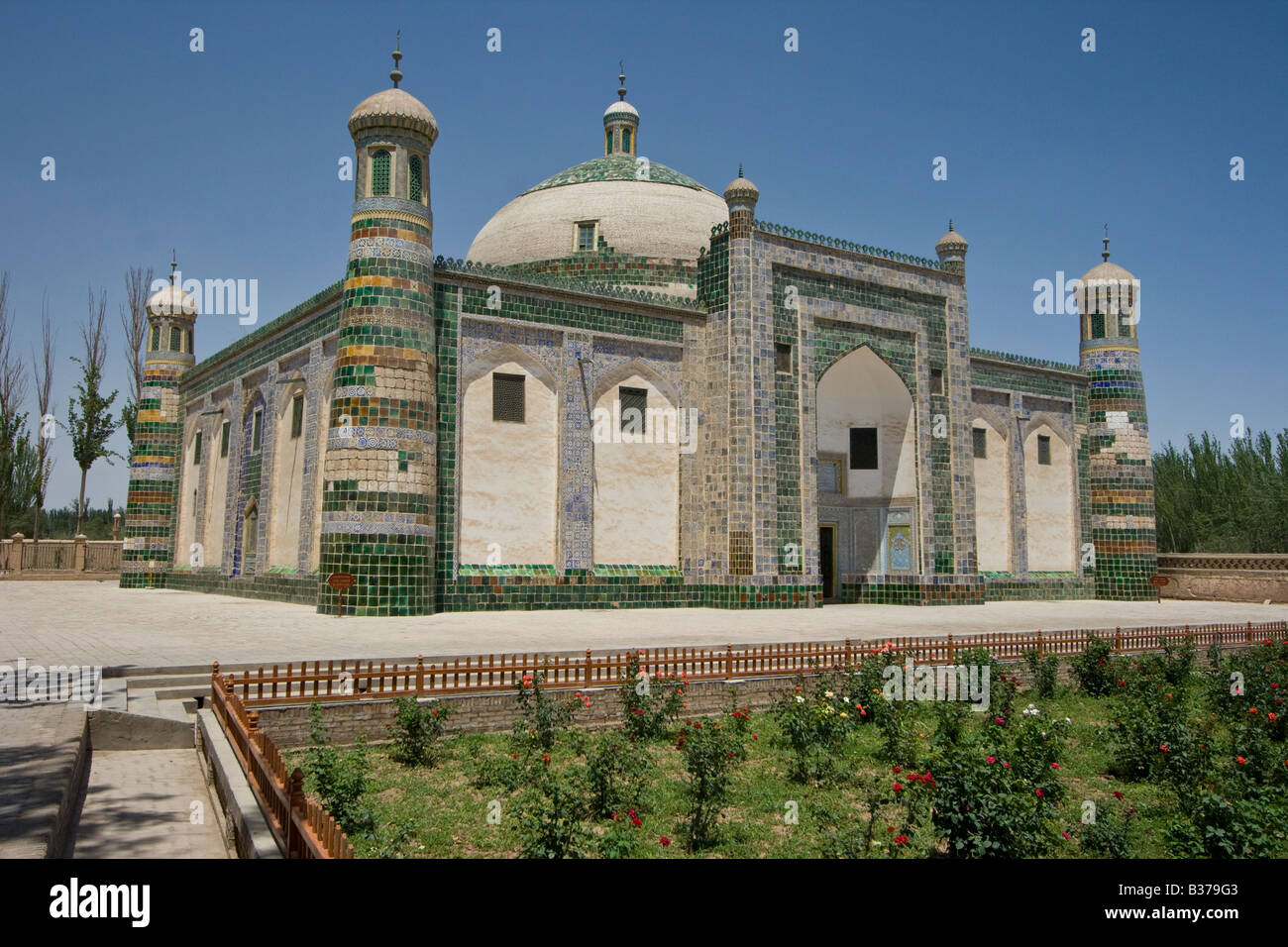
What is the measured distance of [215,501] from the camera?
89.2ft

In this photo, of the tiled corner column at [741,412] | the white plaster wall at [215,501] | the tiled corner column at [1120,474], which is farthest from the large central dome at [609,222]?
the tiled corner column at [1120,474]

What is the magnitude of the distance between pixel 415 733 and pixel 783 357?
15.2 metres

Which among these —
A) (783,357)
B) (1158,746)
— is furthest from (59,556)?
(1158,746)

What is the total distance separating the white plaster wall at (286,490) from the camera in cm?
2125

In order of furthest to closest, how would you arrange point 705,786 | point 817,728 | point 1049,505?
1. point 1049,505
2. point 817,728
3. point 705,786

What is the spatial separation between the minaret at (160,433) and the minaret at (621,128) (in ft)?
48.1

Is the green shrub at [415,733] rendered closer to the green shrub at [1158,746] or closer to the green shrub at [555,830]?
the green shrub at [555,830]

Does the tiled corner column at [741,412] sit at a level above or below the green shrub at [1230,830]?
above

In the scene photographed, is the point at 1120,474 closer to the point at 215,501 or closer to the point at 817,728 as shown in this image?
the point at 817,728

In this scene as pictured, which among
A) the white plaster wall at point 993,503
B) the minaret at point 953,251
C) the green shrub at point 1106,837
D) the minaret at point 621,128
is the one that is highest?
the minaret at point 621,128

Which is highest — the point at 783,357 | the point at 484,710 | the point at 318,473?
the point at 783,357

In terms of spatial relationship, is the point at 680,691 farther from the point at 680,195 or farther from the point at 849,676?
the point at 680,195
